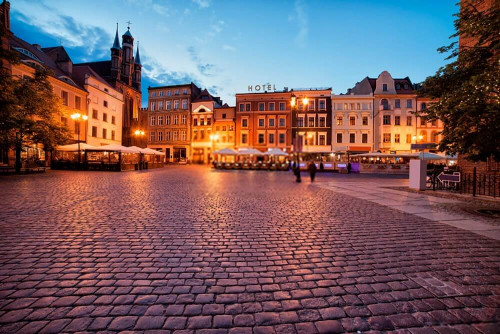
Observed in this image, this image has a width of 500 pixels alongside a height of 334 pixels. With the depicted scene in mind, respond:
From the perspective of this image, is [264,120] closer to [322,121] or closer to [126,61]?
[322,121]

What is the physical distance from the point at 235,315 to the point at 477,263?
3579 millimetres

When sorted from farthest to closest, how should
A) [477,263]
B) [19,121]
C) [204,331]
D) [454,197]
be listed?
[19,121] < [454,197] < [477,263] < [204,331]

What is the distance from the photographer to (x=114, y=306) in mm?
2414

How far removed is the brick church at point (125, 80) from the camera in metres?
54.3

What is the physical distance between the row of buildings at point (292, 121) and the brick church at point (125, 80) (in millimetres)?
5843

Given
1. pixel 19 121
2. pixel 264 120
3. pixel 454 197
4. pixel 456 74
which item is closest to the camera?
pixel 456 74

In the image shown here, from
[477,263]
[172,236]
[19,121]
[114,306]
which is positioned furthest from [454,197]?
[19,121]

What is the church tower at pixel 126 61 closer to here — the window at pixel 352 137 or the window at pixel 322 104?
the window at pixel 322 104

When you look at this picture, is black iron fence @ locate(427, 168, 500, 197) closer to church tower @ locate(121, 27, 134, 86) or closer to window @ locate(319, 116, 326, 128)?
window @ locate(319, 116, 326, 128)

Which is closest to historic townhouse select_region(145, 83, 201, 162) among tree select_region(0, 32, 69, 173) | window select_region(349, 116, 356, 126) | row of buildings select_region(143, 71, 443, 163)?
row of buildings select_region(143, 71, 443, 163)

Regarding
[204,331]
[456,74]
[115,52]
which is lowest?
[204,331]

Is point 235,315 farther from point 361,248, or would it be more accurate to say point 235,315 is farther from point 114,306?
point 361,248

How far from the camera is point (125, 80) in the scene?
60.5 metres

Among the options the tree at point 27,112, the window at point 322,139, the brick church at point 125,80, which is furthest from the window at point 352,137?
the brick church at point 125,80
